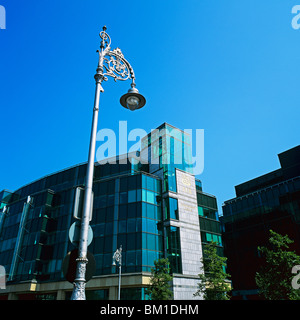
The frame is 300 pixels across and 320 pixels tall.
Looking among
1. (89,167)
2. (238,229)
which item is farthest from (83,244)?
(238,229)

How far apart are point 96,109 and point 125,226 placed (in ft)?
104

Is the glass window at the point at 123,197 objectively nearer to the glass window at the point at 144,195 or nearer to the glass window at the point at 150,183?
the glass window at the point at 144,195

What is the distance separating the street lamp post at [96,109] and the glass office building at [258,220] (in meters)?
45.3

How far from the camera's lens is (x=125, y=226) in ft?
123

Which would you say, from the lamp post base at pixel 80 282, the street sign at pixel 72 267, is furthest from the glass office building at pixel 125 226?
the lamp post base at pixel 80 282

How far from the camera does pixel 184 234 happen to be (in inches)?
1572

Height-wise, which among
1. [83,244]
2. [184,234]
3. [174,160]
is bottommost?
[83,244]

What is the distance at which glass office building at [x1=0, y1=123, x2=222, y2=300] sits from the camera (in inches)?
1406

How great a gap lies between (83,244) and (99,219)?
35.4 meters

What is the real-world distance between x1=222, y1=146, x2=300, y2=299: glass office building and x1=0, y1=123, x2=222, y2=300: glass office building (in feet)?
33.2

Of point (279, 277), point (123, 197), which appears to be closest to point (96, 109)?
point (279, 277)

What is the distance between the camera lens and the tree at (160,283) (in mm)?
30770

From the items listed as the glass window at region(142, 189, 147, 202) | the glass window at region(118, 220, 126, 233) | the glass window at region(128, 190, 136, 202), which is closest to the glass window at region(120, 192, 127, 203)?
the glass window at region(128, 190, 136, 202)
